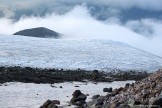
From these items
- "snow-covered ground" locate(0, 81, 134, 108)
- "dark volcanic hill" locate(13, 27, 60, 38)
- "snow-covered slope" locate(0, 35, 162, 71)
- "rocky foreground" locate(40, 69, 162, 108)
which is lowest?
"snow-covered ground" locate(0, 81, 134, 108)

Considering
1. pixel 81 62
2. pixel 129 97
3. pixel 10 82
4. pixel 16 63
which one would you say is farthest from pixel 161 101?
pixel 81 62

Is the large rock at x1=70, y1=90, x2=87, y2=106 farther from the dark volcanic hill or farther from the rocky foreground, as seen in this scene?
the dark volcanic hill

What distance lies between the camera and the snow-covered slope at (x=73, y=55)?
48.5 m

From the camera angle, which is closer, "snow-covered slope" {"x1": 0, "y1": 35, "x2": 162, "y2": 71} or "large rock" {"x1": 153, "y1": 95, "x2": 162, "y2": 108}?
"large rock" {"x1": 153, "y1": 95, "x2": 162, "y2": 108}

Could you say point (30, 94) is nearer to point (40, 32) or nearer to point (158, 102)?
point (158, 102)

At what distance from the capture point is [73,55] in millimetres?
57594

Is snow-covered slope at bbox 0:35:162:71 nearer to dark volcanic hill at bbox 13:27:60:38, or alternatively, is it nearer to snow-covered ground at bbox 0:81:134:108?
snow-covered ground at bbox 0:81:134:108

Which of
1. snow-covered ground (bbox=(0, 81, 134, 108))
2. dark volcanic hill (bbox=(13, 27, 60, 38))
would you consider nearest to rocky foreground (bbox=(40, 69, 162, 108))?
snow-covered ground (bbox=(0, 81, 134, 108))

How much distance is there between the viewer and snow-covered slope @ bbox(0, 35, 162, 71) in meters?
48.5

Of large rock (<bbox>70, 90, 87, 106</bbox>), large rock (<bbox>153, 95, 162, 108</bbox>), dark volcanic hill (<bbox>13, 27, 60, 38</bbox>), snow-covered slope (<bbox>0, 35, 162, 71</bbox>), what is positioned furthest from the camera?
dark volcanic hill (<bbox>13, 27, 60, 38</bbox>)

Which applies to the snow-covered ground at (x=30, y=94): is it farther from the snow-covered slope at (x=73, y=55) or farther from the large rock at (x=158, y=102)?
the snow-covered slope at (x=73, y=55)

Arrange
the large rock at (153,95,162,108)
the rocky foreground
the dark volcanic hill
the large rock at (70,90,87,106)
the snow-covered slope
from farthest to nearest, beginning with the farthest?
the dark volcanic hill < the snow-covered slope < the large rock at (70,90,87,106) < the rocky foreground < the large rock at (153,95,162,108)

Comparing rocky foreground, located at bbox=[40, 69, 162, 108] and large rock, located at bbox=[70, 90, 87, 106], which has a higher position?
rocky foreground, located at bbox=[40, 69, 162, 108]

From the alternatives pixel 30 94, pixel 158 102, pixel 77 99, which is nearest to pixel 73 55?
pixel 30 94
